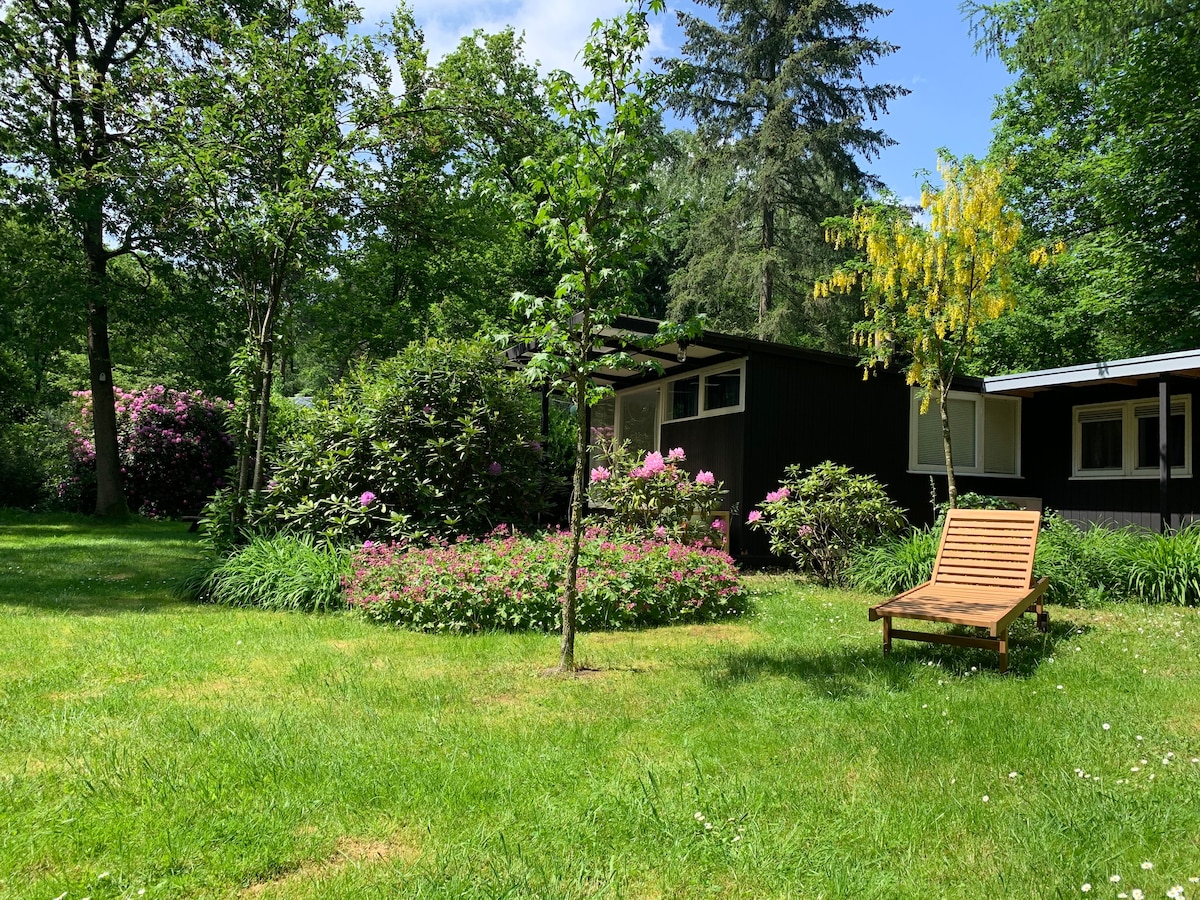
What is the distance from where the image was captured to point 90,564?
9.84 m

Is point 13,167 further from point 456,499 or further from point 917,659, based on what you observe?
point 917,659

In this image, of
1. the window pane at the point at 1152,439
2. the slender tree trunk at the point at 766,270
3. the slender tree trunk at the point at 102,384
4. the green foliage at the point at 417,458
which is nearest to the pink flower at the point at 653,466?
the green foliage at the point at 417,458

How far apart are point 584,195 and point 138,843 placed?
3.74 m

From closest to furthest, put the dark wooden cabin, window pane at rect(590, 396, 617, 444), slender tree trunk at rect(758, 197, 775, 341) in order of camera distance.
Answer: the dark wooden cabin → window pane at rect(590, 396, 617, 444) → slender tree trunk at rect(758, 197, 775, 341)

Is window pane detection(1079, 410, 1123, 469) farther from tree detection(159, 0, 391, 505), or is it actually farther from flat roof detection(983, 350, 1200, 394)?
tree detection(159, 0, 391, 505)

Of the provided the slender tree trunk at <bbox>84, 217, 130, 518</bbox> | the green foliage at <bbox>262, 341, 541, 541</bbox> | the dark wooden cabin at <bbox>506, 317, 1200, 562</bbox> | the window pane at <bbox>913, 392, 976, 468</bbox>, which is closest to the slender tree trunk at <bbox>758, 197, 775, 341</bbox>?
the window pane at <bbox>913, 392, 976, 468</bbox>

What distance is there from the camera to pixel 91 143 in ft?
44.6

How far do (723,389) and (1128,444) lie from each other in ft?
20.6

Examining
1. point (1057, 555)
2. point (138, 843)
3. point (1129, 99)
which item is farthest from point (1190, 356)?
point (138, 843)

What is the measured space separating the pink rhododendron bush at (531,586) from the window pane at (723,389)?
399 centimetres

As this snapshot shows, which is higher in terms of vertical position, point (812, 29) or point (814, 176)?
point (812, 29)

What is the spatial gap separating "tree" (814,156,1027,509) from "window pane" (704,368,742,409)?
6.26 ft

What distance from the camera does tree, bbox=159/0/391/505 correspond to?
8.56 m

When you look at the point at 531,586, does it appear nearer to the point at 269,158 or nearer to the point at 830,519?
the point at 830,519
